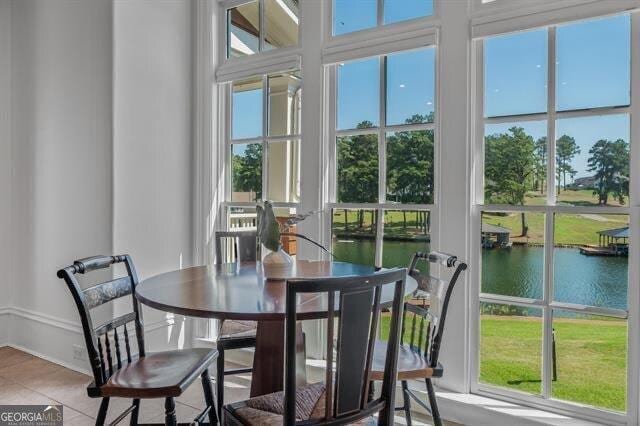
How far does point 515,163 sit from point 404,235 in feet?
2.43

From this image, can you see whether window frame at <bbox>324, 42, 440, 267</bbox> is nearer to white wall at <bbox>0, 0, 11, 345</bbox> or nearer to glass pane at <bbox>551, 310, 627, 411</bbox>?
glass pane at <bbox>551, 310, 627, 411</bbox>

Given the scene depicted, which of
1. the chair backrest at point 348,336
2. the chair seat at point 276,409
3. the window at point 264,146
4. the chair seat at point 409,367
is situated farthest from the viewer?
the window at point 264,146

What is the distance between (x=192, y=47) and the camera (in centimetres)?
339

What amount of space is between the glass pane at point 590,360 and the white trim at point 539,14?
4.74ft

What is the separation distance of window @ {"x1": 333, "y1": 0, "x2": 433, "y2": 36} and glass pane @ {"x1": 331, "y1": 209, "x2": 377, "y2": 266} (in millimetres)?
1177

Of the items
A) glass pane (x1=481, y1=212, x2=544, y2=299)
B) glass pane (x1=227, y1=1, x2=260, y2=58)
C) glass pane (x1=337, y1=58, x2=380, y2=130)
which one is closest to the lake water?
glass pane (x1=481, y1=212, x2=544, y2=299)

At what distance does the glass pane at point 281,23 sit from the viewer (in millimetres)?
3004

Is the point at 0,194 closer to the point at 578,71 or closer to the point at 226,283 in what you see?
the point at 226,283

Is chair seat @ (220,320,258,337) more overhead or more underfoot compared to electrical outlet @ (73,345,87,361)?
more overhead

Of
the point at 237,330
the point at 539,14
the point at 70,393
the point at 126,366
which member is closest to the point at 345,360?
the point at 126,366

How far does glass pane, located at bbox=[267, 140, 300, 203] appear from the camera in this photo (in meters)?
3.03

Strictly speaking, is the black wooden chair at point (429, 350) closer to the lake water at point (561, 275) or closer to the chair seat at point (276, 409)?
the chair seat at point (276, 409)

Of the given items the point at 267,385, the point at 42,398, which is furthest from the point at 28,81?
the point at 267,385

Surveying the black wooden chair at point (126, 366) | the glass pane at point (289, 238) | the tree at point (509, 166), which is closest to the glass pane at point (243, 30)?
the glass pane at point (289, 238)
